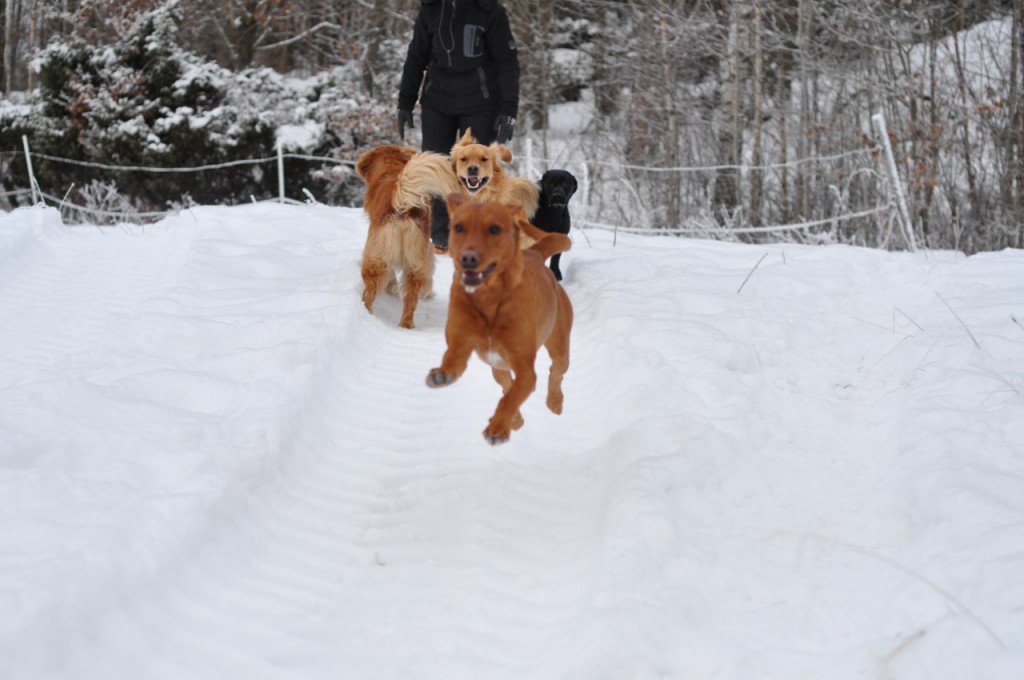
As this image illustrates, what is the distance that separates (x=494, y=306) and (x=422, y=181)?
2.79 m

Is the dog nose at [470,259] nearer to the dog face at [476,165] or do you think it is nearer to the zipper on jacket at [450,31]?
the dog face at [476,165]

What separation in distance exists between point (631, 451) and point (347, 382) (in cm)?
184

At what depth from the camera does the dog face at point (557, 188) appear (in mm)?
6621

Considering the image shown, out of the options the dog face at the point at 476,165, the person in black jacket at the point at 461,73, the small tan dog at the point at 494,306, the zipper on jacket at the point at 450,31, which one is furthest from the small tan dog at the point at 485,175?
the small tan dog at the point at 494,306

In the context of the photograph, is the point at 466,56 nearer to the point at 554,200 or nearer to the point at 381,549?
the point at 554,200

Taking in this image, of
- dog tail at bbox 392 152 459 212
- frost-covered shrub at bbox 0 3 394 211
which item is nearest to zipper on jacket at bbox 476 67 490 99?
dog tail at bbox 392 152 459 212

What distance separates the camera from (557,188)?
21.7ft

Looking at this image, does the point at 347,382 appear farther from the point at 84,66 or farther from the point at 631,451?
the point at 84,66

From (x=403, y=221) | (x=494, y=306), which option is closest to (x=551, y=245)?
(x=494, y=306)

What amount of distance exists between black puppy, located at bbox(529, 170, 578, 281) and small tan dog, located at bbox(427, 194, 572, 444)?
2.93 meters

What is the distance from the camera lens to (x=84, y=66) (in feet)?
52.9

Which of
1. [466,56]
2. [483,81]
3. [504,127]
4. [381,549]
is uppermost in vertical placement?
[466,56]

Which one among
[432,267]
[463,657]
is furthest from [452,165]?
[463,657]

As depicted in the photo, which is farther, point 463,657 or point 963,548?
point 963,548
